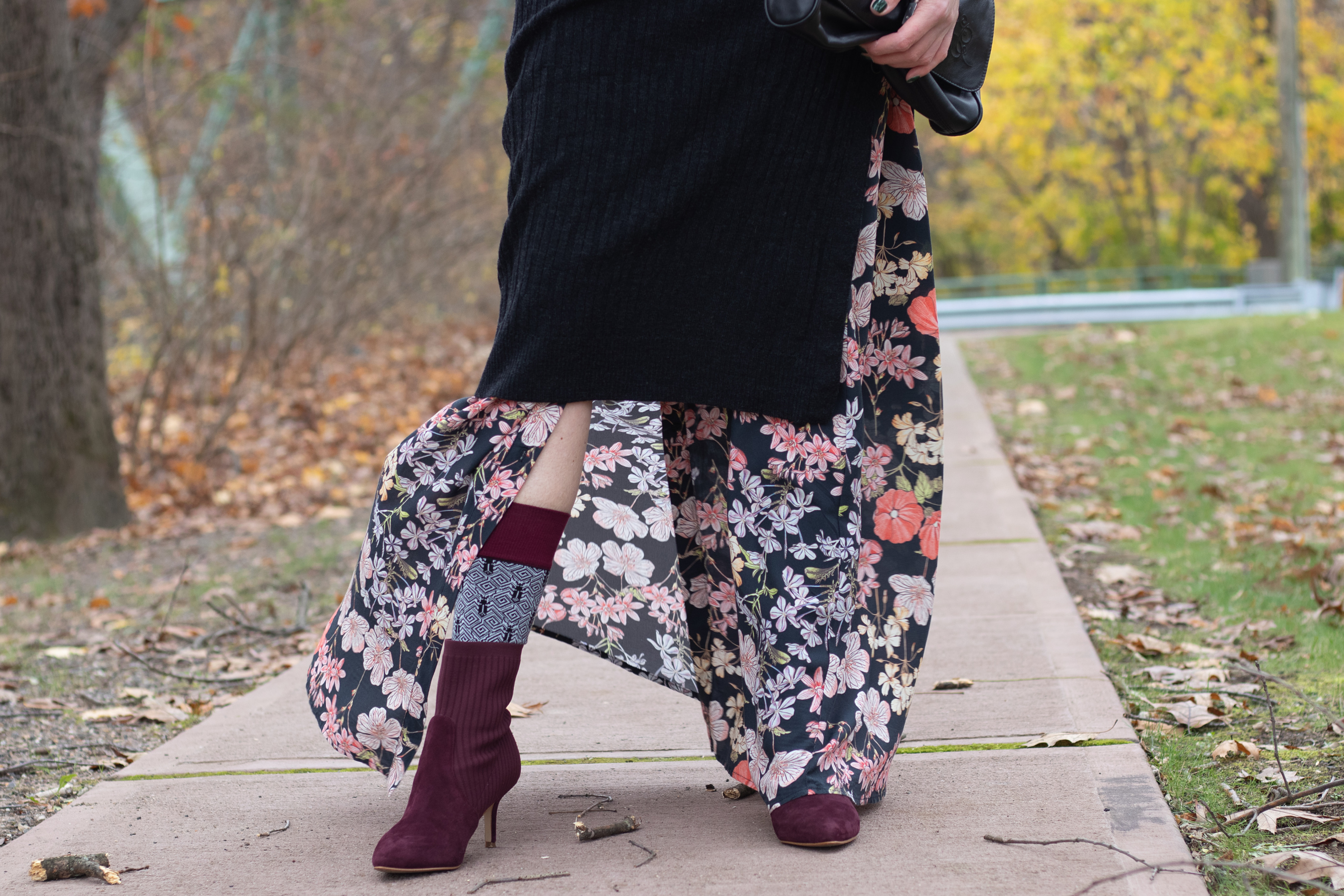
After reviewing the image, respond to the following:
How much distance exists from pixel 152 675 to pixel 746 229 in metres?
2.41

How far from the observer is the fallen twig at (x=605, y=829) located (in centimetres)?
204

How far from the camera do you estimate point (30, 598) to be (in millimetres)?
4672

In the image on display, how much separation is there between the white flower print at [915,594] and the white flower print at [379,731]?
86cm

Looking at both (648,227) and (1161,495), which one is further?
(1161,495)

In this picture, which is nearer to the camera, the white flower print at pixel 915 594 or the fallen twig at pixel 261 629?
the white flower print at pixel 915 594

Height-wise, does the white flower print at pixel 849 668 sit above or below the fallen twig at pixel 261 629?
above

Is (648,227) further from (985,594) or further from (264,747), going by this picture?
(985,594)

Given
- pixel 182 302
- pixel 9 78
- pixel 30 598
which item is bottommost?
pixel 30 598

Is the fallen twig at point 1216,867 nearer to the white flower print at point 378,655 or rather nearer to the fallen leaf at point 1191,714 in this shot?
the fallen leaf at point 1191,714

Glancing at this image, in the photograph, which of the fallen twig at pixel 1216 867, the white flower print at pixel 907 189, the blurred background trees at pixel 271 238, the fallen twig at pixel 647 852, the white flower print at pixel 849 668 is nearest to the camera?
the fallen twig at pixel 1216 867

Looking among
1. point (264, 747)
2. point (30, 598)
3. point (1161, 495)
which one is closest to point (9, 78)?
point (30, 598)

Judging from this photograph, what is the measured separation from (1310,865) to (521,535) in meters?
1.21

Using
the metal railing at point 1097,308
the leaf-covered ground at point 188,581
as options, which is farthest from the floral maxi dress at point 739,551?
the metal railing at point 1097,308

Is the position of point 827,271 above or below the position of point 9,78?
below
